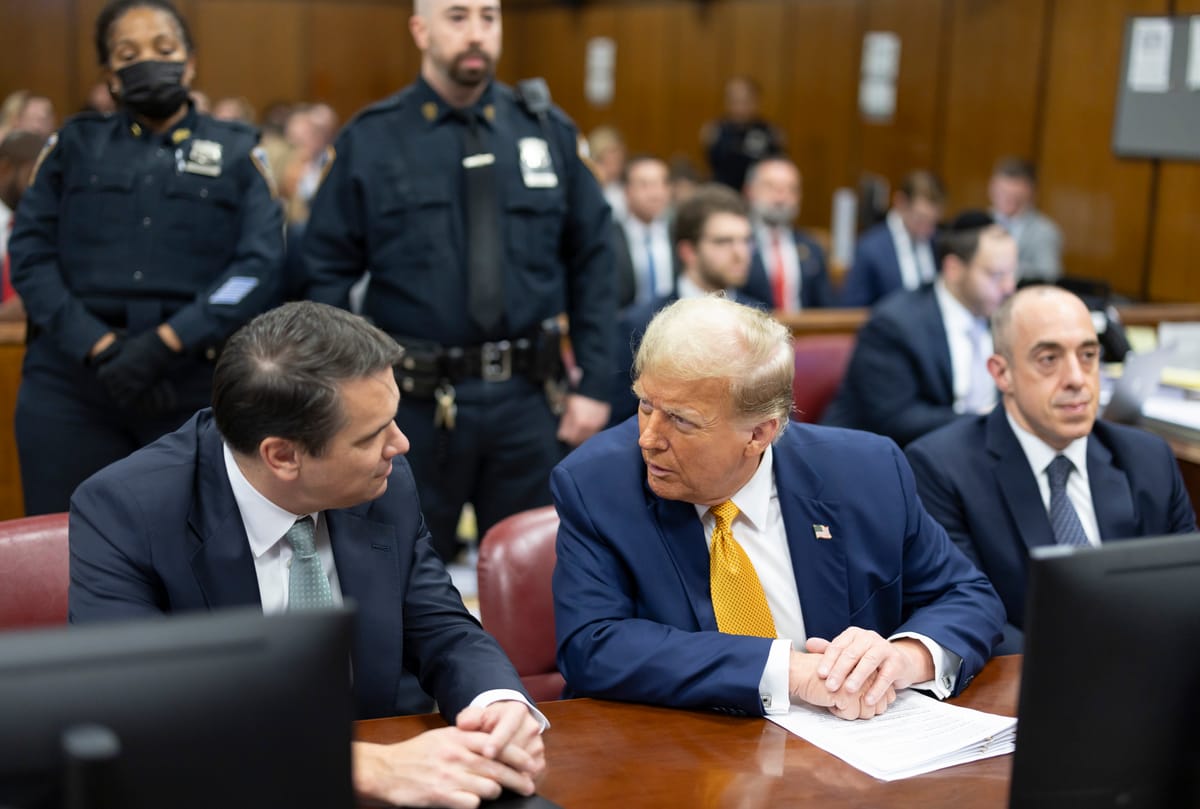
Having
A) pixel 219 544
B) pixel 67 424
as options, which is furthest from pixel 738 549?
pixel 67 424

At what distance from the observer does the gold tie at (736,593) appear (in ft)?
6.89

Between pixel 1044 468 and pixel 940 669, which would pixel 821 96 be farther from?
pixel 940 669

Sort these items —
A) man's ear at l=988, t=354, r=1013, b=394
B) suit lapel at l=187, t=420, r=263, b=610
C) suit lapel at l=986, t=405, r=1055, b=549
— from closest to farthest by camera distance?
suit lapel at l=187, t=420, r=263, b=610 < suit lapel at l=986, t=405, r=1055, b=549 < man's ear at l=988, t=354, r=1013, b=394

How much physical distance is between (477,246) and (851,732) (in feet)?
5.82

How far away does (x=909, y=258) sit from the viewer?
268 inches

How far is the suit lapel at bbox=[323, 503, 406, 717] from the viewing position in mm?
1939

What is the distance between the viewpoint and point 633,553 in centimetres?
209

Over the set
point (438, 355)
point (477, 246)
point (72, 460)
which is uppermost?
point (477, 246)

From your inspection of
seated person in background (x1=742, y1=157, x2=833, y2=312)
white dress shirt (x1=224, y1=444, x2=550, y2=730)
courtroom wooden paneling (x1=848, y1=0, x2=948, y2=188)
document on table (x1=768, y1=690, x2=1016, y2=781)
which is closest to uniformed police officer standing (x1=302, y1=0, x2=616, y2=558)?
white dress shirt (x1=224, y1=444, x2=550, y2=730)

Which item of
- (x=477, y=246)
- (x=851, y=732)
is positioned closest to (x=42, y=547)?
(x=851, y=732)

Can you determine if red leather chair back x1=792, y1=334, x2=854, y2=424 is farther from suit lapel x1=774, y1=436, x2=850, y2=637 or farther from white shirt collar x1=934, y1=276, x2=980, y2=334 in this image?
suit lapel x1=774, y1=436, x2=850, y2=637

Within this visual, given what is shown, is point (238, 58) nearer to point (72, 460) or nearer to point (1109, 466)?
point (72, 460)

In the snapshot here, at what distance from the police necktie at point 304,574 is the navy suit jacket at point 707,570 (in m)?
0.38

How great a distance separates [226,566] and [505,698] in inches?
17.0
